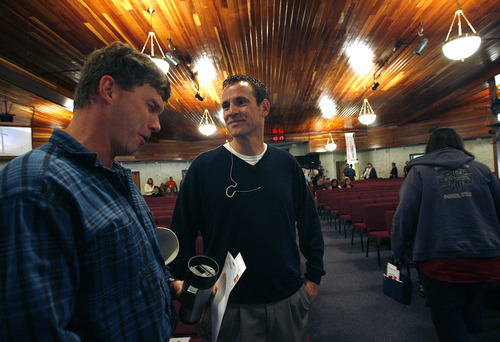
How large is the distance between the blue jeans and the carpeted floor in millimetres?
873

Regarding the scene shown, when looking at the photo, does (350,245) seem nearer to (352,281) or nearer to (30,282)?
(352,281)

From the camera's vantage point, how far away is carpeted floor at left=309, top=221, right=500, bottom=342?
2273 mm

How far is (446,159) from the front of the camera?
162 cm

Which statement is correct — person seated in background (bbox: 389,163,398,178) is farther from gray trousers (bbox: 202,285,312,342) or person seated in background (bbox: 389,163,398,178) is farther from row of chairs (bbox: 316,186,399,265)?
gray trousers (bbox: 202,285,312,342)

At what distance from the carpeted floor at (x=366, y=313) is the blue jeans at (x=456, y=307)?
0.87 metres

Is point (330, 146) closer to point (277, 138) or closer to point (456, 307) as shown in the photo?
point (277, 138)

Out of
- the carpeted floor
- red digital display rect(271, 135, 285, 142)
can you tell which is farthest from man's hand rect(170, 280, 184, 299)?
red digital display rect(271, 135, 285, 142)

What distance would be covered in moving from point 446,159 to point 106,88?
1928 millimetres

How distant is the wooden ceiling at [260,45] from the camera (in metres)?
3.95

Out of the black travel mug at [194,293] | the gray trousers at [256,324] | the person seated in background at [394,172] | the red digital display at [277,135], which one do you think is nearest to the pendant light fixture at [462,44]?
the gray trousers at [256,324]

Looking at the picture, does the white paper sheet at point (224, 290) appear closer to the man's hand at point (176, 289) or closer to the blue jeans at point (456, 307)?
the man's hand at point (176, 289)

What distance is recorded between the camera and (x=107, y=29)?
168 inches

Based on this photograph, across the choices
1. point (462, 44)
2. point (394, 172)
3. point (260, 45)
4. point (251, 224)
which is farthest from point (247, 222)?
point (394, 172)

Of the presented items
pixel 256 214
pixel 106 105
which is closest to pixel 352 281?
pixel 256 214
